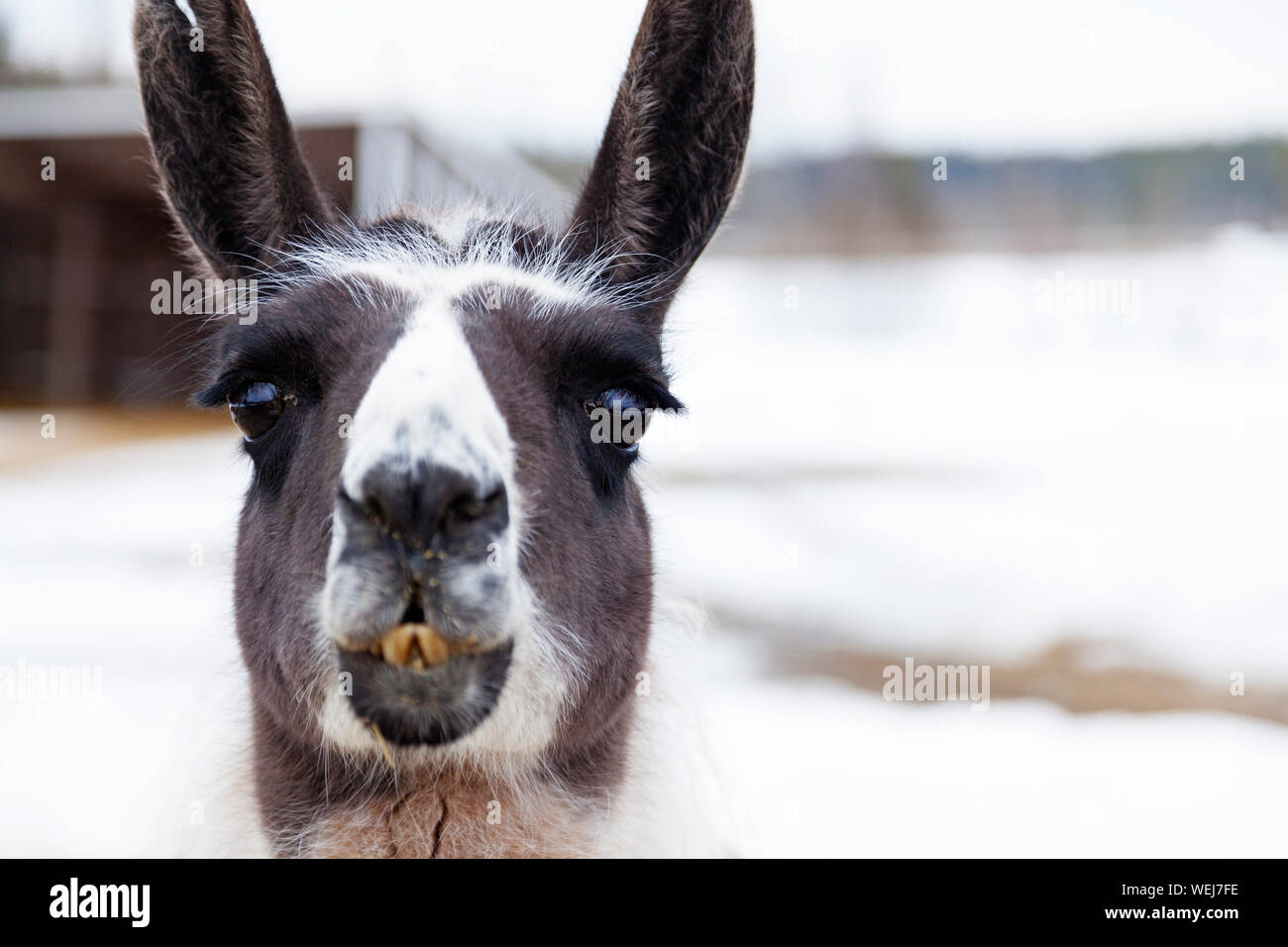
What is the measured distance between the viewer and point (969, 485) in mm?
14602

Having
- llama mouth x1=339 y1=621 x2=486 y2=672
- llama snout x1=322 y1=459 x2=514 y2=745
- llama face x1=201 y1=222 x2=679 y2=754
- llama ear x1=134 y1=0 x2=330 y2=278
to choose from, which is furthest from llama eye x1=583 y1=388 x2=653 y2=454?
llama ear x1=134 y1=0 x2=330 y2=278

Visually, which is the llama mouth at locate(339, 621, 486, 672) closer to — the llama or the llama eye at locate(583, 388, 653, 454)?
the llama

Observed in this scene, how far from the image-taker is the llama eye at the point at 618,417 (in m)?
2.79

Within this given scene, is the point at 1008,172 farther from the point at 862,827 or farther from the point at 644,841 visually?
the point at 644,841

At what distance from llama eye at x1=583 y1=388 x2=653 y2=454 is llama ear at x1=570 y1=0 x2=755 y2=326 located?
1.42 ft

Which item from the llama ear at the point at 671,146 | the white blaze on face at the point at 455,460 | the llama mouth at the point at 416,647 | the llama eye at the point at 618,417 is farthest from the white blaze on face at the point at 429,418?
the llama ear at the point at 671,146

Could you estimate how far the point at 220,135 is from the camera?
3074 mm

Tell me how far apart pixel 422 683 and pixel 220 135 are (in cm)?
192

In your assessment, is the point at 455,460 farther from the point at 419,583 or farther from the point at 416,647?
the point at 416,647

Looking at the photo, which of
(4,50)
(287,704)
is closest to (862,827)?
(287,704)

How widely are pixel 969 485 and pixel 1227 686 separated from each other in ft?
20.8

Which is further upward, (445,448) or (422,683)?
(445,448)

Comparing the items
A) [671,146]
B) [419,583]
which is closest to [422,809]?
[419,583]

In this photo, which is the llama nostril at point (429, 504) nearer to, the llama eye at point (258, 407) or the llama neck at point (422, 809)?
the llama eye at point (258, 407)
